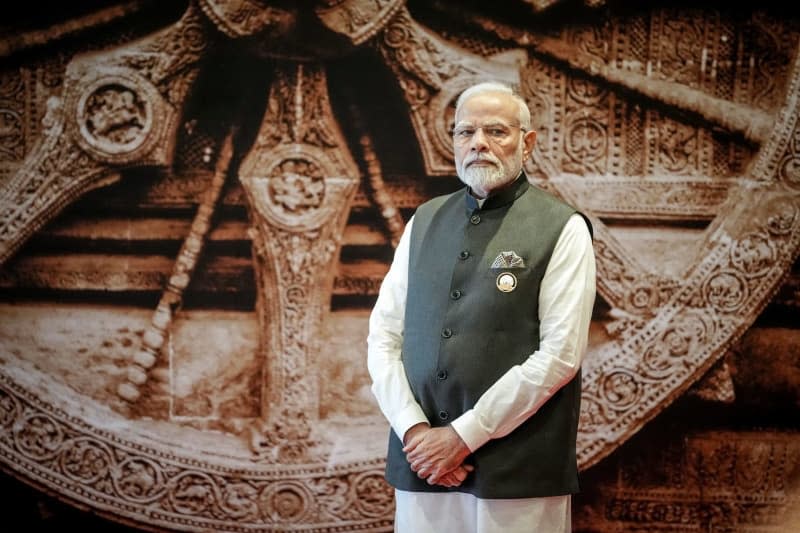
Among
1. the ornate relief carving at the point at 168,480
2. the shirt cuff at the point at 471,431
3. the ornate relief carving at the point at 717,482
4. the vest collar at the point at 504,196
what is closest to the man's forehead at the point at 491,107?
the vest collar at the point at 504,196

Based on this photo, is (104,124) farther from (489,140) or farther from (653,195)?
(653,195)

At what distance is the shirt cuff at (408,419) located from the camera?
6.47 ft

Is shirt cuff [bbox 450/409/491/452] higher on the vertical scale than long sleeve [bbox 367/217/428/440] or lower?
lower

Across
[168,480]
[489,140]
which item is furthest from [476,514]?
[168,480]

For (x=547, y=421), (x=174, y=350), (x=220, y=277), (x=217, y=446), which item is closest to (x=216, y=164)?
(x=220, y=277)

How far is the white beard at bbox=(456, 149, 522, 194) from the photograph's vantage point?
6.64ft

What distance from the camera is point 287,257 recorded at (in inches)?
124

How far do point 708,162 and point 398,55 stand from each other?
119 cm

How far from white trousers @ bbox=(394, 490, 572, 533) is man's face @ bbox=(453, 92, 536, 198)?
72 centimetres

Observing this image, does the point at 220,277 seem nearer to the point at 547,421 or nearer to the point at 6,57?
the point at 6,57

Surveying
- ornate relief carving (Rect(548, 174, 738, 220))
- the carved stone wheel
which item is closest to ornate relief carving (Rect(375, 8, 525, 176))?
the carved stone wheel

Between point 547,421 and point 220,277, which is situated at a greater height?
point 220,277

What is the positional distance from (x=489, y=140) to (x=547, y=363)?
21.0 inches

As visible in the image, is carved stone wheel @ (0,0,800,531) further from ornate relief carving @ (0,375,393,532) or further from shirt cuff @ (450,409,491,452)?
shirt cuff @ (450,409,491,452)
